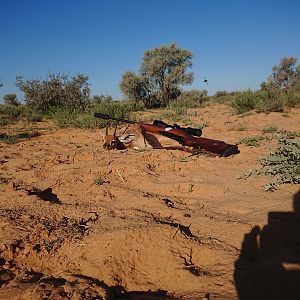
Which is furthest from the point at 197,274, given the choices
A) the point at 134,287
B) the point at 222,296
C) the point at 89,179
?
the point at 89,179

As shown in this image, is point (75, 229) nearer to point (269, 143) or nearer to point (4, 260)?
point (4, 260)

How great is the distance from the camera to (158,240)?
7.94 ft

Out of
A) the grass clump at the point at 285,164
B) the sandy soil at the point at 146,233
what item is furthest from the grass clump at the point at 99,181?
the grass clump at the point at 285,164

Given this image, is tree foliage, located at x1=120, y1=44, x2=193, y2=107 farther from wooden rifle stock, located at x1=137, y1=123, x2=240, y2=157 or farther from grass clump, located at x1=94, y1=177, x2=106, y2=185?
grass clump, located at x1=94, y1=177, x2=106, y2=185

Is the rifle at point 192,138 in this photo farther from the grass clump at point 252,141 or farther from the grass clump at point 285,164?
the grass clump at point 285,164

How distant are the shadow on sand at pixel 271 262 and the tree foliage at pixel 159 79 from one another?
17617 millimetres

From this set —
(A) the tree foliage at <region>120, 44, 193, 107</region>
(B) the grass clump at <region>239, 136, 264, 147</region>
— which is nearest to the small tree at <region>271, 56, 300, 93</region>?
(A) the tree foliage at <region>120, 44, 193, 107</region>

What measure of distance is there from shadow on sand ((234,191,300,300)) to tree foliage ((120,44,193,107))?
1762cm

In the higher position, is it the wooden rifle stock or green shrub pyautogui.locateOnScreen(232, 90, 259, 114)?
green shrub pyautogui.locateOnScreen(232, 90, 259, 114)

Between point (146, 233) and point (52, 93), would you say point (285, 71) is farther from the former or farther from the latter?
point (146, 233)

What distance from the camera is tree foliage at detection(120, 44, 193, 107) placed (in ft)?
66.8

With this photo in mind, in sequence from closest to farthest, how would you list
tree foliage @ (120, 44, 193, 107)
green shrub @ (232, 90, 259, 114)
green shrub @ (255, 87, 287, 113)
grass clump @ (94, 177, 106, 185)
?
grass clump @ (94, 177, 106, 185), green shrub @ (255, 87, 287, 113), green shrub @ (232, 90, 259, 114), tree foliage @ (120, 44, 193, 107)

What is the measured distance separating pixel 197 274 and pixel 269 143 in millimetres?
4732

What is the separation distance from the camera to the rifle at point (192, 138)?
203 inches
